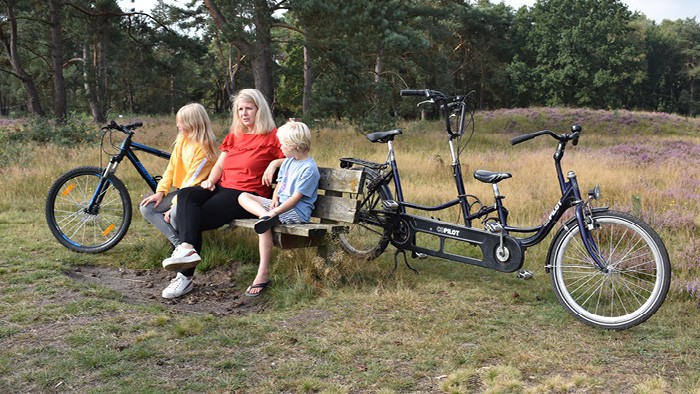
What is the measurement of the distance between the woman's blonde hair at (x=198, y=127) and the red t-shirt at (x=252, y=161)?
33 centimetres

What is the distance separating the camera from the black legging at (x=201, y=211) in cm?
487

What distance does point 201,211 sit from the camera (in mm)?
4980

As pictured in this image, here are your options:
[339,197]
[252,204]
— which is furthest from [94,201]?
[339,197]

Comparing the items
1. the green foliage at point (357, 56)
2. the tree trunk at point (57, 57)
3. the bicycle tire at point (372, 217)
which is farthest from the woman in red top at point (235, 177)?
the tree trunk at point (57, 57)

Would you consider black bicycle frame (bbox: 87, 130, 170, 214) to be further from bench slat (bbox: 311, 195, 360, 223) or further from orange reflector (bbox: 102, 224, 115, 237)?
bench slat (bbox: 311, 195, 360, 223)

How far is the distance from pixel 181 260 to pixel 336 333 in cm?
137

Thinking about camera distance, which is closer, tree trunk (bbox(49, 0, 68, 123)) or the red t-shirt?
the red t-shirt

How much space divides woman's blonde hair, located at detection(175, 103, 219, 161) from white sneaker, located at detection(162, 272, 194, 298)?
1143mm

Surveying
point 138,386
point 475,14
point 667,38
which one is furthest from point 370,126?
point 667,38

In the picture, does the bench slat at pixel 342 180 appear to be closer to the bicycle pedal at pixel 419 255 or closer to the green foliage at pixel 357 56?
the bicycle pedal at pixel 419 255

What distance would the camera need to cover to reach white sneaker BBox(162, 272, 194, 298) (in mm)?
4797

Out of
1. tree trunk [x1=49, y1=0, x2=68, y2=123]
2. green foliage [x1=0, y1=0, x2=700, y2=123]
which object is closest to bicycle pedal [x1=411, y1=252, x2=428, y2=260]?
green foliage [x1=0, y1=0, x2=700, y2=123]

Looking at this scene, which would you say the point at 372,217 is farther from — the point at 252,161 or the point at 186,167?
the point at 186,167

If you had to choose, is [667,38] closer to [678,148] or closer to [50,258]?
[678,148]
